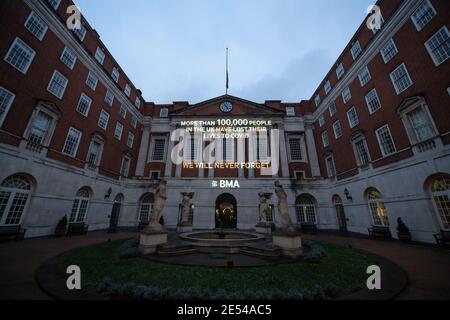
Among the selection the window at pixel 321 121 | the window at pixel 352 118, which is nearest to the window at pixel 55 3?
the window at pixel 352 118

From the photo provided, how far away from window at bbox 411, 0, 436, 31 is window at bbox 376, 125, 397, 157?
691 cm

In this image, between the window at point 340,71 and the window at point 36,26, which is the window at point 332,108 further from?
the window at point 36,26

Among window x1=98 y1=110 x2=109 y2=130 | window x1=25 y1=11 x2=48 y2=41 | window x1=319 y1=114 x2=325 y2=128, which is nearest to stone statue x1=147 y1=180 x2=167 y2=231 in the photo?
window x1=98 y1=110 x2=109 y2=130

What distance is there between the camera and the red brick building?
11258 mm

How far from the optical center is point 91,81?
58.3ft

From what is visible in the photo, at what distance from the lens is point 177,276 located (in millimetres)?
5305

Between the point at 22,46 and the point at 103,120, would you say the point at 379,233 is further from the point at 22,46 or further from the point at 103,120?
the point at 22,46

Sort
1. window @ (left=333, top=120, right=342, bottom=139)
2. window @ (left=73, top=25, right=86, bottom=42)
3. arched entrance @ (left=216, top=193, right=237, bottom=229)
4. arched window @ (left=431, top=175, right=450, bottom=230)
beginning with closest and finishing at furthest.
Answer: arched window @ (left=431, top=175, right=450, bottom=230)
window @ (left=73, top=25, right=86, bottom=42)
window @ (left=333, top=120, right=342, bottom=139)
arched entrance @ (left=216, top=193, right=237, bottom=229)

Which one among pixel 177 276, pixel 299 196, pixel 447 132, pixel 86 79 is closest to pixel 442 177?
pixel 447 132

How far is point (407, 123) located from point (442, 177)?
4.07 meters

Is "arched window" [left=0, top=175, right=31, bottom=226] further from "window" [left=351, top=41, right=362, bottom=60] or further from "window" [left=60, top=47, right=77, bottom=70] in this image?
"window" [left=351, top=41, right=362, bottom=60]

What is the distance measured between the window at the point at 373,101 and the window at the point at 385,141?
1.95m

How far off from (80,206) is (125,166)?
756 centimetres

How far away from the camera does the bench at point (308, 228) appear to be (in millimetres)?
19031
